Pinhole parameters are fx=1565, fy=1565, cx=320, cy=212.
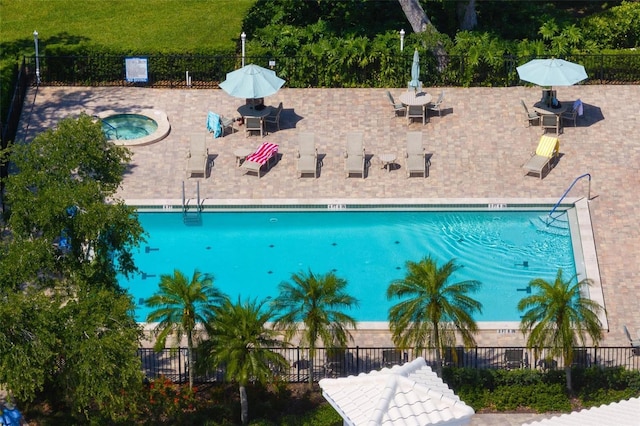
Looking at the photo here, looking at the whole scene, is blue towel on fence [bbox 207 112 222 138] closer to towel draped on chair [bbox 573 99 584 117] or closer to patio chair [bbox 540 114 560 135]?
patio chair [bbox 540 114 560 135]

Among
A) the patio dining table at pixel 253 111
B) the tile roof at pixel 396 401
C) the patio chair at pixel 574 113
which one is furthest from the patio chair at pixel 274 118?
the tile roof at pixel 396 401

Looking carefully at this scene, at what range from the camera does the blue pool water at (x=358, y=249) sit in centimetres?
4144

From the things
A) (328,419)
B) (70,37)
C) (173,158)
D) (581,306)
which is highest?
(70,37)

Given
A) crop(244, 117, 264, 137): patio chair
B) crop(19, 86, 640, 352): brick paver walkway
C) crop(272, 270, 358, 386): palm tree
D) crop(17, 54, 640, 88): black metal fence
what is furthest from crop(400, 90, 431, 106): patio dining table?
crop(272, 270, 358, 386): palm tree

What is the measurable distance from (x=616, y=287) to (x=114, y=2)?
2448 centimetres

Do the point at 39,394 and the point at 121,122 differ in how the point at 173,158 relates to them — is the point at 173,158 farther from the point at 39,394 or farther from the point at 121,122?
the point at 39,394

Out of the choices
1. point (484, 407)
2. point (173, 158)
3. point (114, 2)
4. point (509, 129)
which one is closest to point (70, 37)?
point (114, 2)

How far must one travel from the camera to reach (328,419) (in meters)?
36.1

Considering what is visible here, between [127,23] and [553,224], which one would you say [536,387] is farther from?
[127,23]

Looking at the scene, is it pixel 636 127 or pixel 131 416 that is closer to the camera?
pixel 131 416

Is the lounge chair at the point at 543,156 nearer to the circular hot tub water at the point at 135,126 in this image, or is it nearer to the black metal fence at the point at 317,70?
the black metal fence at the point at 317,70

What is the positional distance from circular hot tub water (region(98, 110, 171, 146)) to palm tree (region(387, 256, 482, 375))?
538 inches

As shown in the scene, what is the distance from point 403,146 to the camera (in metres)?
47.3

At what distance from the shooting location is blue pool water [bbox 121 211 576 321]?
1631 inches
